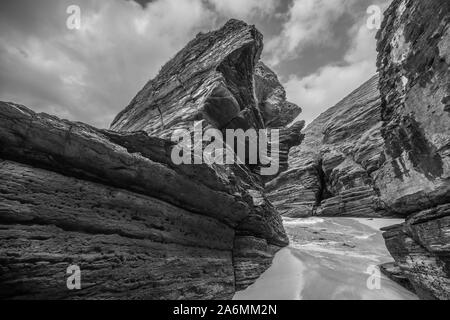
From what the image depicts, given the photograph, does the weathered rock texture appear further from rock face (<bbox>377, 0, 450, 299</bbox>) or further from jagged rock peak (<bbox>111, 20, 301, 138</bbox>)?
rock face (<bbox>377, 0, 450, 299</bbox>)

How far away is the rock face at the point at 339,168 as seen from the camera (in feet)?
76.5

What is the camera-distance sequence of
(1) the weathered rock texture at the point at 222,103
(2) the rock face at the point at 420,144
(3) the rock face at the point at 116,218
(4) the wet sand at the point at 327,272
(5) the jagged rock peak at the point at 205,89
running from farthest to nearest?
(5) the jagged rock peak at the point at 205,89, (1) the weathered rock texture at the point at 222,103, (4) the wet sand at the point at 327,272, (2) the rock face at the point at 420,144, (3) the rock face at the point at 116,218

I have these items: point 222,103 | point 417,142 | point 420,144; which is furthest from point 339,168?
point 420,144

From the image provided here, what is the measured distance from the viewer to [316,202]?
26.5 meters

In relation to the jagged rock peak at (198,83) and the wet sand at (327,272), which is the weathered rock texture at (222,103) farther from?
the wet sand at (327,272)

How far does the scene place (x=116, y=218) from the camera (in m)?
6.22

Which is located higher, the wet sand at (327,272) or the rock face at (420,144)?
the rock face at (420,144)

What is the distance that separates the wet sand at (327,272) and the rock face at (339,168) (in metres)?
8.16

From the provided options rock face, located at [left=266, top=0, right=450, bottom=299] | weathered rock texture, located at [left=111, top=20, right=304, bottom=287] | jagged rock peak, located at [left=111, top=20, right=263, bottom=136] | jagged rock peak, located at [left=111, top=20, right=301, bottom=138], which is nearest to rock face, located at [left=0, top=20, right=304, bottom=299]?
weathered rock texture, located at [left=111, top=20, right=304, bottom=287]

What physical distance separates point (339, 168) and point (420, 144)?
63.1ft

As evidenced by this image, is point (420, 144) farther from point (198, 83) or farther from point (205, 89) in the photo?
point (198, 83)

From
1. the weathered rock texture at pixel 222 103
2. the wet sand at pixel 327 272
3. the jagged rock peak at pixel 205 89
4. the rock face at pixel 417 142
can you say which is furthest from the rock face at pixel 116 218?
the jagged rock peak at pixel 205 89
